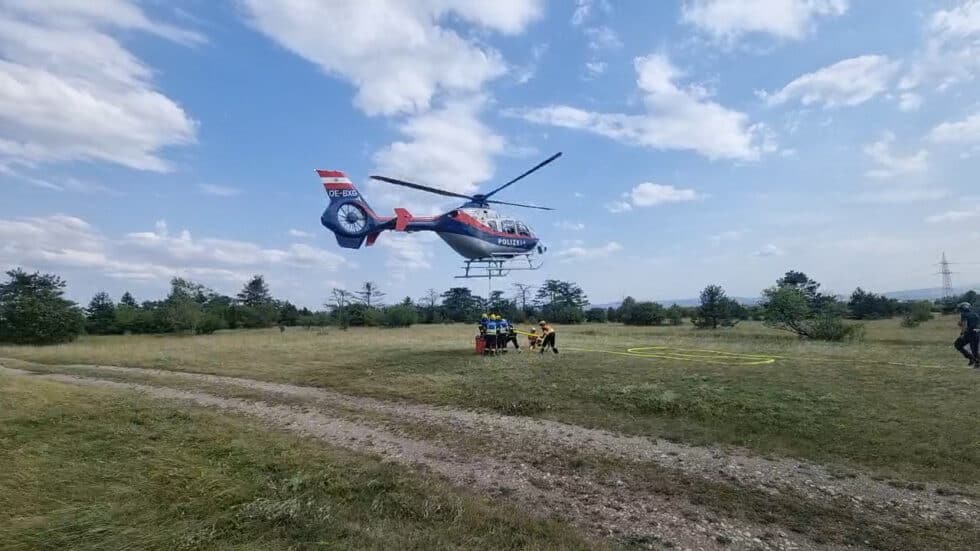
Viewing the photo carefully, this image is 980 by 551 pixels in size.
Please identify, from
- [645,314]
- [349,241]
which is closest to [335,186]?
[349,241]

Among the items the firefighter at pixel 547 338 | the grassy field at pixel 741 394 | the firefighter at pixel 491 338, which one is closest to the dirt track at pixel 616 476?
the grassy field at pixel 741 394

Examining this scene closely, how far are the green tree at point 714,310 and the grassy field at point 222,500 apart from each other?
53457 mm

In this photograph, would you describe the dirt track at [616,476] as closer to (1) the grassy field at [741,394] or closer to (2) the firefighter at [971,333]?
(1) the grassy field at [741,394]

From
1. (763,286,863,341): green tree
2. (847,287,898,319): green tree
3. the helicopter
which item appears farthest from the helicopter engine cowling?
(847,287,898,319): green tree

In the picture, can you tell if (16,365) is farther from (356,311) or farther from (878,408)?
(356,311)

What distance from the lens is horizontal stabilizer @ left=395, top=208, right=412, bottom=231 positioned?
27469mm

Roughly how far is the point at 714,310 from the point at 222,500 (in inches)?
2247

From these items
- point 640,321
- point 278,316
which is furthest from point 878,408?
point 278,316

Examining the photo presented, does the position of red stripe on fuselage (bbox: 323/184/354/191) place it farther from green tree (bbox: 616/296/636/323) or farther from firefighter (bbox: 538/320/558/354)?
green tree (bbox: 616/296/636/323)

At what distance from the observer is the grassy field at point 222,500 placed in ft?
17.3

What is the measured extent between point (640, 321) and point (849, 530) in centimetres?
6285

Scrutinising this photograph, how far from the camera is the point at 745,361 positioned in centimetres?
1848

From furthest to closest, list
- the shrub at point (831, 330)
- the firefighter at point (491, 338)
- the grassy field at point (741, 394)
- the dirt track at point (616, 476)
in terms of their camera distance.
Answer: the shrub at point (831, 330)
the firefighter at point (491, 338)
the grassy field at point (741, 394)
the dirt track at point (616, 476)

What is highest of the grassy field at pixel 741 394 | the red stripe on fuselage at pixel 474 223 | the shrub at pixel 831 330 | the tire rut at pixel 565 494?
the red stripe on fuselage at pixel 474 223
